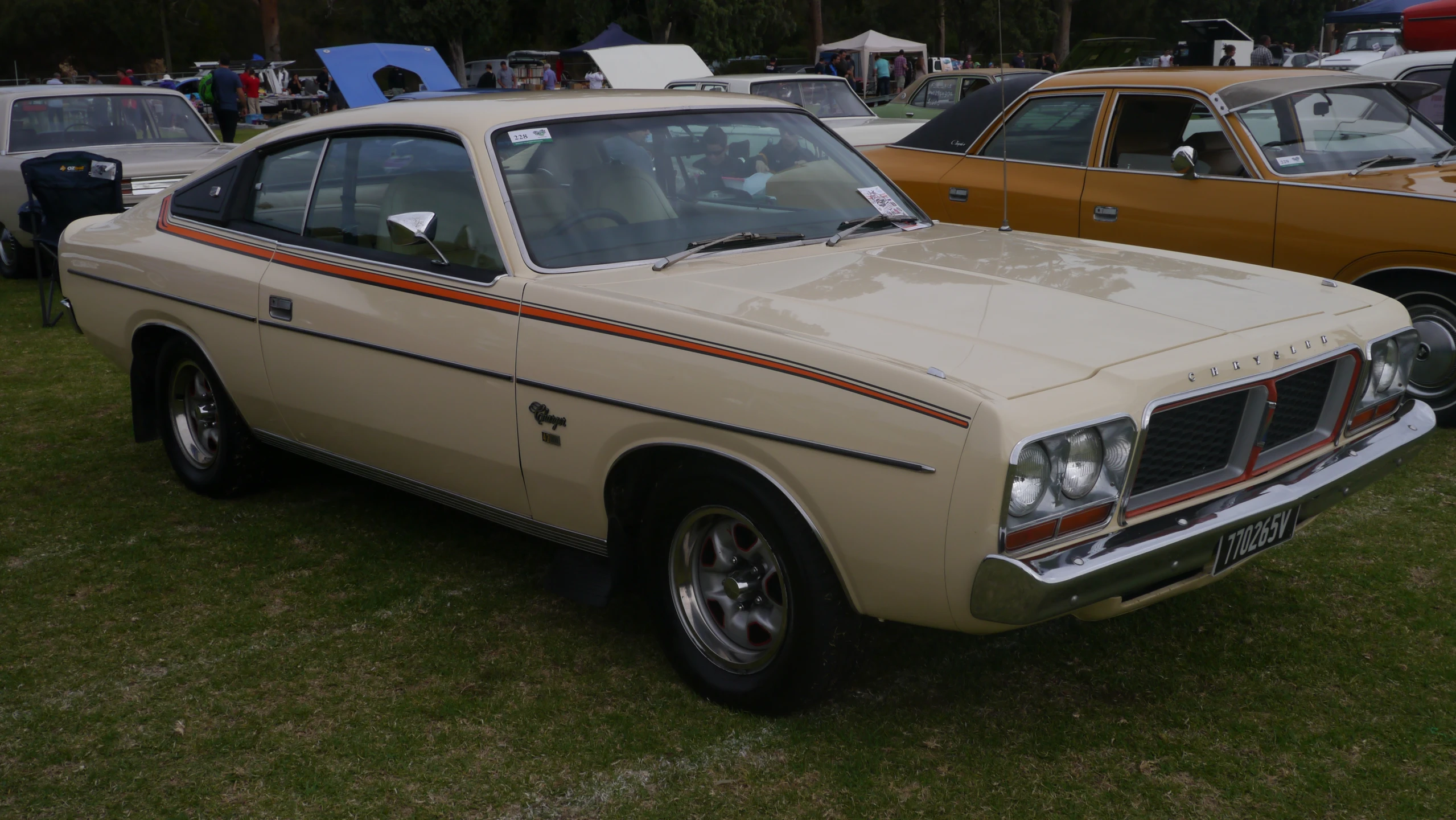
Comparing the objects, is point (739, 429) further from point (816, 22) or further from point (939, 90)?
point (816, 22)

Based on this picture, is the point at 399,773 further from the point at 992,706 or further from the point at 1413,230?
the point at 1413,230

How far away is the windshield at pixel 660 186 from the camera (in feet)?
12.3

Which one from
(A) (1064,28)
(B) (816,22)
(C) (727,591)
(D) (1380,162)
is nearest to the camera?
(C) (727,591)

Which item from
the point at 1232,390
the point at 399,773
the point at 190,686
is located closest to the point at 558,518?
the point at 399,773

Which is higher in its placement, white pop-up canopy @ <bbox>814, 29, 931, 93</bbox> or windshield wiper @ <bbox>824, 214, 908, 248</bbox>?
white pop-up canopy @ <bbox>814, 29, 931, 93</bbox>

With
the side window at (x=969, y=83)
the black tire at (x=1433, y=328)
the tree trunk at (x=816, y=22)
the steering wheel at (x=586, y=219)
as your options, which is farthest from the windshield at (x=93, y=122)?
the tree trunk at (x=816, y=22)

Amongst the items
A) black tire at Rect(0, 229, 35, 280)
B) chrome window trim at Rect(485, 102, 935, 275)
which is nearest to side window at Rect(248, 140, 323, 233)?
chrome window trim at Rect(485, 102, 935, 275)

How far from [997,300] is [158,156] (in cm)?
874

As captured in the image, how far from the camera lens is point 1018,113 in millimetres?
7078

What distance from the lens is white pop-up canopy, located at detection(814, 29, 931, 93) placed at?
40531 mm

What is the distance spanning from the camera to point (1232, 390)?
301 cm

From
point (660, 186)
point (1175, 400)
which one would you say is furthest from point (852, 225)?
point (1175, 400)

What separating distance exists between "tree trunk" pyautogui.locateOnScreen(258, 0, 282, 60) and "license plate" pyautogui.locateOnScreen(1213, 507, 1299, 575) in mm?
54997

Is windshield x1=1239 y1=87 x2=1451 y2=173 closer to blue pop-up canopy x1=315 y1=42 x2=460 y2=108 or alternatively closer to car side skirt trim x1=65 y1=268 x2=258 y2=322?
car side skirt trim x1=65 y1=268 x2=258 y2=322
